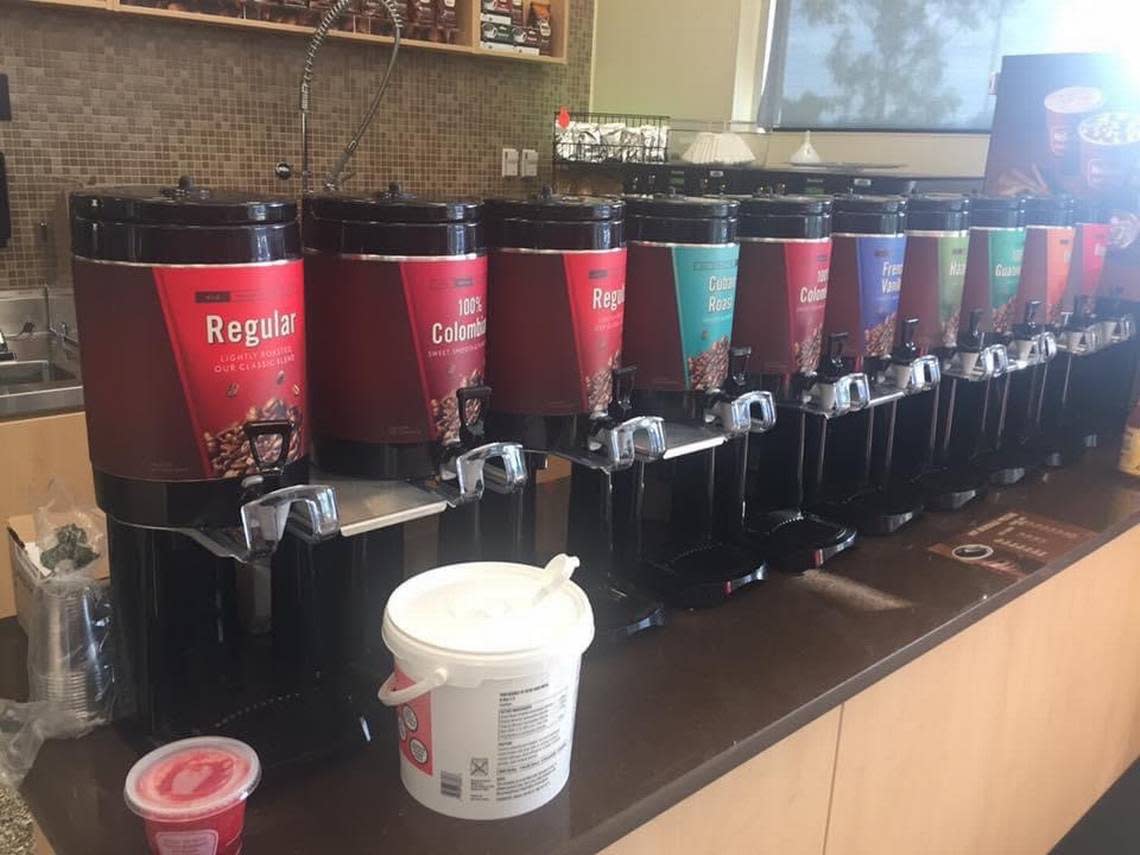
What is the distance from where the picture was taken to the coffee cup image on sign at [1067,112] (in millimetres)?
1872

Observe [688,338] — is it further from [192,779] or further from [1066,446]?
[1066,446]

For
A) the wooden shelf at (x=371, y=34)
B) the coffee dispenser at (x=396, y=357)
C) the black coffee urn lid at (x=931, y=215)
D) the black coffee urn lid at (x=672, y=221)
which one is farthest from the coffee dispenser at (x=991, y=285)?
the wooden shelf at (x=371, y=34)

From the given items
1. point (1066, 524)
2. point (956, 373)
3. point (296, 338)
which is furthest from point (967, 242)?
point (296, 338)

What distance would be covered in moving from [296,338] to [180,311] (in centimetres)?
9

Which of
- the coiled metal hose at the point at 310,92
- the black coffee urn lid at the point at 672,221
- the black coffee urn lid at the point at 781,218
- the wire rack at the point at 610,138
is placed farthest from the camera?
the wire rack at the point at 610,138

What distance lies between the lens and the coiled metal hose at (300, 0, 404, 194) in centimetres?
261

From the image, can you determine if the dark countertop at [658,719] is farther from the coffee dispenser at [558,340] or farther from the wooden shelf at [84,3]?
the wooden shelf at [84,3]

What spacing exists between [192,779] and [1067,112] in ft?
6.13

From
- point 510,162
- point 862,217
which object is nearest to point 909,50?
point 510,162

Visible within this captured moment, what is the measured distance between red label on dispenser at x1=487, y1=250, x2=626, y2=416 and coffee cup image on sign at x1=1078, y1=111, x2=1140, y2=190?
130 centimetres

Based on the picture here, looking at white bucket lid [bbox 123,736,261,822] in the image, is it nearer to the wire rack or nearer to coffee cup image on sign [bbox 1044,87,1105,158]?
coffee cup image on sign [bbox 1044,87,1105,158]

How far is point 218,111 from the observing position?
111 inches

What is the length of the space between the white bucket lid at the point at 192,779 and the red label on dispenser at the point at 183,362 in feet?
0.67

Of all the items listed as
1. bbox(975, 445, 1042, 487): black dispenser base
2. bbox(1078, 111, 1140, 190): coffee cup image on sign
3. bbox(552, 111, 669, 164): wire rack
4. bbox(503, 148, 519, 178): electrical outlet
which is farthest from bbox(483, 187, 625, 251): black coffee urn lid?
bbox(503, 148, 519, 178): electrical outlet
